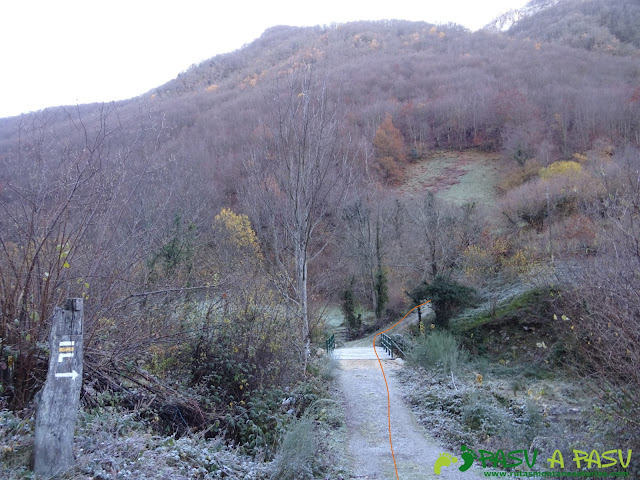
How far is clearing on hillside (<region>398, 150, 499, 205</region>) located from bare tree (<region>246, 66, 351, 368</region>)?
108ft

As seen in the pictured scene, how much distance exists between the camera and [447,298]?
664 inches

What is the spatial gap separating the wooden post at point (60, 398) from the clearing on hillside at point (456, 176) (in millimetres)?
38621

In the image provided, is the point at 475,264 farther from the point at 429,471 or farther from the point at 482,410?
the point at 429,471

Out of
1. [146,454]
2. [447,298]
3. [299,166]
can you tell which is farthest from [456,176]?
[146,454]

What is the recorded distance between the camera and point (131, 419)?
16.6 feet

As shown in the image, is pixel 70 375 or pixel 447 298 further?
pixel 447 298

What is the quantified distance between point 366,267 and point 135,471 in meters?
26.7

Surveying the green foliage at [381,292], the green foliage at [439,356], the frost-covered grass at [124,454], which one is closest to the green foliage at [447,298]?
the green foliage at [439,356]

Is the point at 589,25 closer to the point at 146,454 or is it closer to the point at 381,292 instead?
the point at 381,292

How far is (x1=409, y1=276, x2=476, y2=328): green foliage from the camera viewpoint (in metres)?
16.9

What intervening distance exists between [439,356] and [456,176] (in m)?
41.8

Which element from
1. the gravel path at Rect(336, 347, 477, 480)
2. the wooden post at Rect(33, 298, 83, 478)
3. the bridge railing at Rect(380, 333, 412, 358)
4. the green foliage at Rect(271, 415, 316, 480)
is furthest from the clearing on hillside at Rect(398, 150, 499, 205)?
the wooden post at Rect(33, 298, 83, 478)

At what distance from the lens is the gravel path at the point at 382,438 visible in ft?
18.7

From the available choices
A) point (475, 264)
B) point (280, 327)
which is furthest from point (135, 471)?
point (475, 264)
